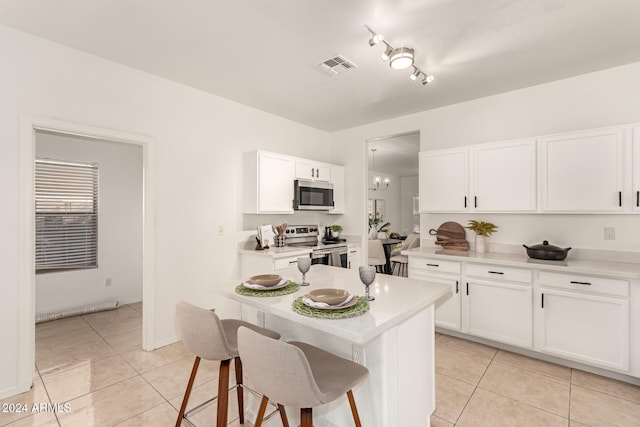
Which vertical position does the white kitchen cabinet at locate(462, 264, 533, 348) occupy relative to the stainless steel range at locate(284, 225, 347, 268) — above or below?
below

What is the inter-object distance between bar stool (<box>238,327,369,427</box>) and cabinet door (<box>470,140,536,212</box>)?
2.56 m

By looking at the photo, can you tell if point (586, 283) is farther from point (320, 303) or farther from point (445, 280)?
point (320, 303)

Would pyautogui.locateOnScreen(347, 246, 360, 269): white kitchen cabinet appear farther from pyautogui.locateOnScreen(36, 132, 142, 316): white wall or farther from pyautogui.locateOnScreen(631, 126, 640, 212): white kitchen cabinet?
pyautogui.locateOnScreen(36, 132, 142, 316): white wall

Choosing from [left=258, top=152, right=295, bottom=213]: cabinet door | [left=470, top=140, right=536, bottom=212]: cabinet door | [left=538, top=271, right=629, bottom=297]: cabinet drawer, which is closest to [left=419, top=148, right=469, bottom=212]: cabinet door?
[left=470, top=140, right=536, bottom=212]: cabinet door

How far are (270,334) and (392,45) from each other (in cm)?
232

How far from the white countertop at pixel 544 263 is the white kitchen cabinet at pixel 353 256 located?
1.24 meters

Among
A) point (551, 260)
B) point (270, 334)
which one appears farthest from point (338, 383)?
point (551, 260)

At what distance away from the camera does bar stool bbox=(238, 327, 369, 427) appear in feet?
3.73

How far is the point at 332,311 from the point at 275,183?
2647 mm

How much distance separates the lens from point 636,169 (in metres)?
2.51

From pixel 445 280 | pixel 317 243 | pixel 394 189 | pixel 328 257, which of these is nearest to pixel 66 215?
pixel 317 243

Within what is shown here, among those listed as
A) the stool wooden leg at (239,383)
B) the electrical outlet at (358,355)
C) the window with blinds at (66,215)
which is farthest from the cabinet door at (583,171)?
the window with blinds at (66,215)

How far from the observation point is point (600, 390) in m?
2.31

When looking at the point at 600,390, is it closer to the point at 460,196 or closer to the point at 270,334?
the point at 460,196
